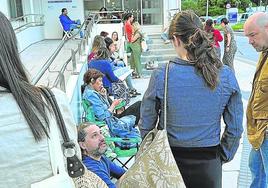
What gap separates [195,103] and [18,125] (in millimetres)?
1198

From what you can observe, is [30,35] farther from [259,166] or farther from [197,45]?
[197,45]

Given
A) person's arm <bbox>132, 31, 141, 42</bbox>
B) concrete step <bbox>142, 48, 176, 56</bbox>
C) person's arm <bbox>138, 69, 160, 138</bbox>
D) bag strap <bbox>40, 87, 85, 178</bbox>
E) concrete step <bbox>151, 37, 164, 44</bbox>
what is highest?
bag strap <bbox>40, 87, 85, 178</bbox>

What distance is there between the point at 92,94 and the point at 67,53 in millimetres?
1141

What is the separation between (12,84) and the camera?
45.5 inches

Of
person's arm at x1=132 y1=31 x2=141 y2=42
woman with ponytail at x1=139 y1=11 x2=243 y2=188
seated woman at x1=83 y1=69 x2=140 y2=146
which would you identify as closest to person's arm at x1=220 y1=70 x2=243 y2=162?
woman with ponytail at x1=139 y1=11 x2=243 y2=188

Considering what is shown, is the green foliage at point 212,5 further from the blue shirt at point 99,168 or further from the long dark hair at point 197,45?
the long dark hair at point 197,45

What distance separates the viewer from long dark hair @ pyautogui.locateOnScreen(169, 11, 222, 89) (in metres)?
2.11

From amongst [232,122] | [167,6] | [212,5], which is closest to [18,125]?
[232,122]

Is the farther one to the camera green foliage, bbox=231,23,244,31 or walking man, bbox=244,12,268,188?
green foliage, bbox=231,23,244,31

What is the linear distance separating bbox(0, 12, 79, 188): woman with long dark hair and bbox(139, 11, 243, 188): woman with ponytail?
104 centimetres

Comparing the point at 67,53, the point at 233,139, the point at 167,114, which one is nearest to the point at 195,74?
the point at 167,114

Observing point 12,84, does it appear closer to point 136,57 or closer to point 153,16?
point 136,57

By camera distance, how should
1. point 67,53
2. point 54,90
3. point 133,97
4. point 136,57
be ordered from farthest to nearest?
point 136,57 → point 133,97 → point 67,53 → point 54,90

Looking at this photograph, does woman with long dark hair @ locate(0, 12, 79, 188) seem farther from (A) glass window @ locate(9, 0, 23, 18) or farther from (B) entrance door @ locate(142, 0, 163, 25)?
(B) entrance door @ locate(142, 0, 163, 25)
